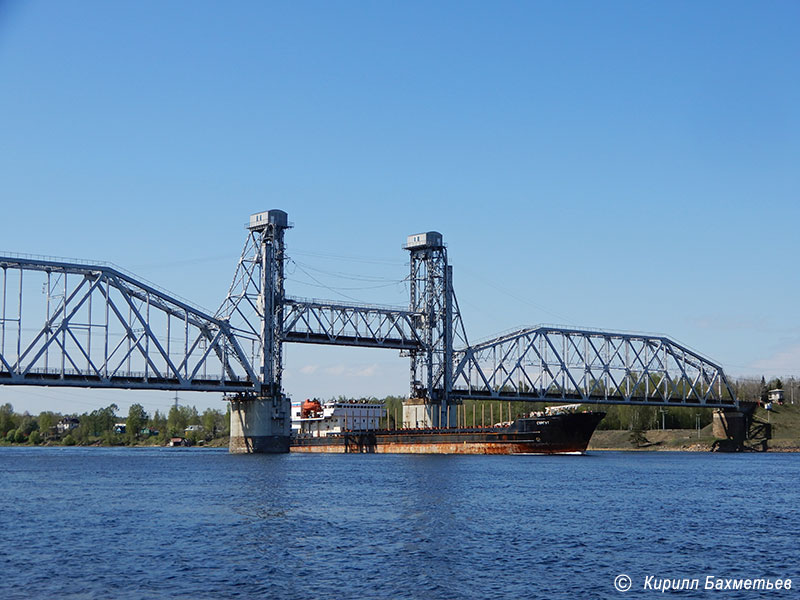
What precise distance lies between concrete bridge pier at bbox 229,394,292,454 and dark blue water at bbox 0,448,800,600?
149ft

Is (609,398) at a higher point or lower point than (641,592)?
higher

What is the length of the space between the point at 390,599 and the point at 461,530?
13.3 m

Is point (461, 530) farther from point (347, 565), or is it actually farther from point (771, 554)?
point (771, 554)

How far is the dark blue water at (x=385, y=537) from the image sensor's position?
94.7ft

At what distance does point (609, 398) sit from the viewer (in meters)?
146

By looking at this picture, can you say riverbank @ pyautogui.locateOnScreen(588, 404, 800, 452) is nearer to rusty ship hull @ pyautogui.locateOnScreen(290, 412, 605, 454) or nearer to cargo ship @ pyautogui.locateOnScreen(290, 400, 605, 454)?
cargo ship @ pyautogui.locateOnScreen(290, 400, 605, 454)

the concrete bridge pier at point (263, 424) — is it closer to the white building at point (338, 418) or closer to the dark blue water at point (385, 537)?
the white building at point (338, 418)

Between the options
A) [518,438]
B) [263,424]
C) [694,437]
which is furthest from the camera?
[694,437]

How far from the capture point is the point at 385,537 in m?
37.8

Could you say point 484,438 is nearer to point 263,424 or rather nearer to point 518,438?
point 518,438

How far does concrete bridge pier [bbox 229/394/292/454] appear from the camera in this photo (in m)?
113

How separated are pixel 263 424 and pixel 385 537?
77471 mm

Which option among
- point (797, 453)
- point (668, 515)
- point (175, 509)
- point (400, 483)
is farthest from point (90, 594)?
point (797, 453)

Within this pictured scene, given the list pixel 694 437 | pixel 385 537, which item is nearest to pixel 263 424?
pixel 385 537
